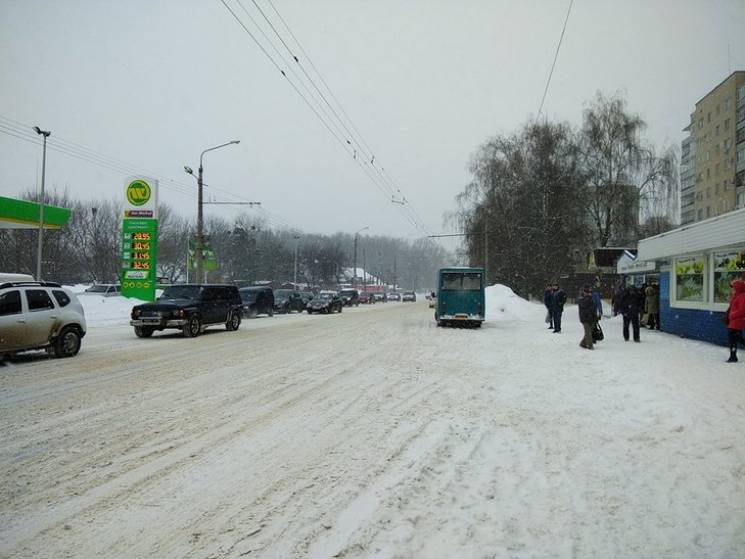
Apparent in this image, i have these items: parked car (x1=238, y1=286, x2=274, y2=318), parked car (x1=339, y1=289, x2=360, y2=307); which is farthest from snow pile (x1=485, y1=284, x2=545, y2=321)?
parked car (x1=339, y1=289, x2=360, y2=307)

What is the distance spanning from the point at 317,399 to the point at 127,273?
26.2 m

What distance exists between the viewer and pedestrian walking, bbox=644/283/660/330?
20203 millimetres

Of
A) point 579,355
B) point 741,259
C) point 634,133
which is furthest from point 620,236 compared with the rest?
point 579,355

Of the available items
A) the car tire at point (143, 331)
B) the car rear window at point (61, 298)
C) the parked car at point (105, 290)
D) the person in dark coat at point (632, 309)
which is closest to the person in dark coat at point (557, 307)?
the person in dark coat at point (632, 309)

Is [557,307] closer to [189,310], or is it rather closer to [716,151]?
[189,310]

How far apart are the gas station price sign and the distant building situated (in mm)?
49738

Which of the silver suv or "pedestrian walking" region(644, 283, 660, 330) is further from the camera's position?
"pedestrian walking" region(644, 283, 660, 330)

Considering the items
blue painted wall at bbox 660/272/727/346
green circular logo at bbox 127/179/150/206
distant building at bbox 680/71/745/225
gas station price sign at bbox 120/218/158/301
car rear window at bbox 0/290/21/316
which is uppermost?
distant building at bbox 680/71/745/225

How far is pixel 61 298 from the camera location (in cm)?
1232

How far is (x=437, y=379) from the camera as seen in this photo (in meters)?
9.30

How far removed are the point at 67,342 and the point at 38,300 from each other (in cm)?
117

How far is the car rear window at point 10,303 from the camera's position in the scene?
10.8 metres

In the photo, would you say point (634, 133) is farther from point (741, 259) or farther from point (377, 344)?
point (377, 344)

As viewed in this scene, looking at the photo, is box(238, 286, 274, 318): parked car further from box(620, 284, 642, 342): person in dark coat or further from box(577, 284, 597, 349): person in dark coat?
box(577, 284, 597, 349): person in dark coat
